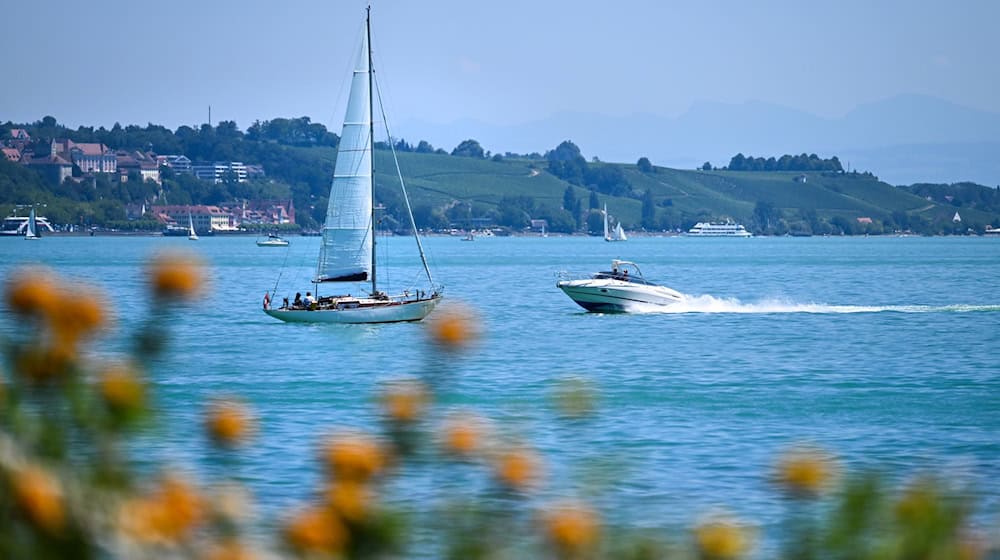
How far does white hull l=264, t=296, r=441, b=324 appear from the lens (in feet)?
157

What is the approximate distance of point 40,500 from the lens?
3287 millimetres

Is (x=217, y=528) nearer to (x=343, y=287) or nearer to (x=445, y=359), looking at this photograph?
(x=445, y=359)

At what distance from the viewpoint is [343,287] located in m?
96.9

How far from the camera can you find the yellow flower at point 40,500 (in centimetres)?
329

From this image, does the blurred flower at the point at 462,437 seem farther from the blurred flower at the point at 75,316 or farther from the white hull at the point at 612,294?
the white hull at the point at 612,294

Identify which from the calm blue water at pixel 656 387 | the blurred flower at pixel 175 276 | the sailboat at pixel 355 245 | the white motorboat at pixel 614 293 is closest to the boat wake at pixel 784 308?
the calm blue water at pixel 656 387

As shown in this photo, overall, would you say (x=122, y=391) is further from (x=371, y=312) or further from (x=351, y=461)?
(x=371, y=312)

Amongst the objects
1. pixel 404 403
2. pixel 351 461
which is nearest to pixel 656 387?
pixel 404 403

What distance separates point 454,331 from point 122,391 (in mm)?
850

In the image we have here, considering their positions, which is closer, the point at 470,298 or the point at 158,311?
the point at 158,311

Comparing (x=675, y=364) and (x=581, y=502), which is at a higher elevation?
(x=581, y=502)

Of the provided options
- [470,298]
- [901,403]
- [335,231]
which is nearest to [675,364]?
[901,403]

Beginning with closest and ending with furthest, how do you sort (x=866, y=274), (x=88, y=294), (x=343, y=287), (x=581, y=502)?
(x=88, y=294) → (x=581, y=502) → (x=343, y=287) → (x=866, y=274)

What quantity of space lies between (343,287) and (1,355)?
9340 cm
